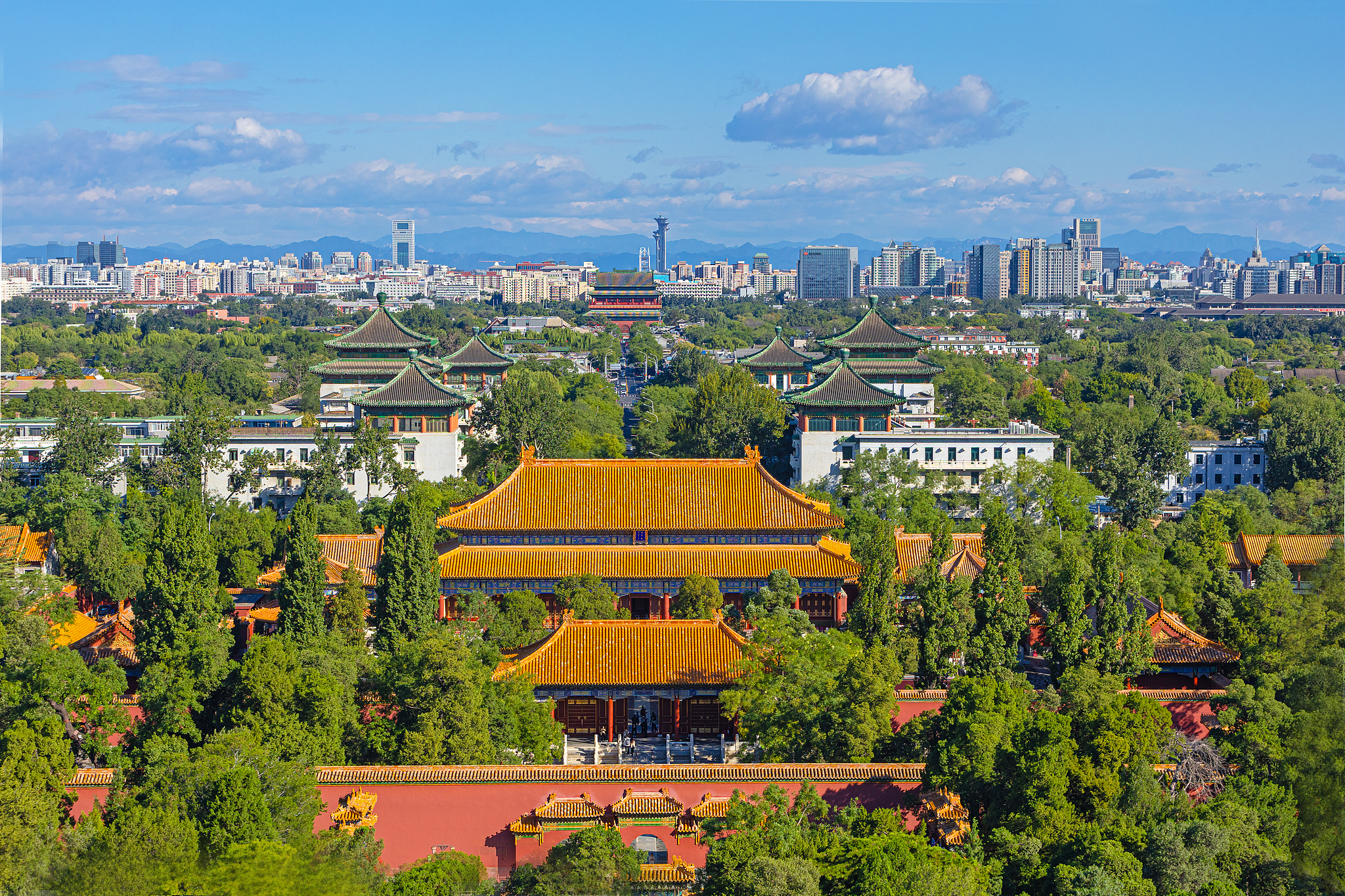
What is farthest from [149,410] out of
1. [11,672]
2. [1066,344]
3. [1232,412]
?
[1066,344]

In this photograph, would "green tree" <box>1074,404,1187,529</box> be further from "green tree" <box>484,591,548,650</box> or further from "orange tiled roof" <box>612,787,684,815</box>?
"orange tiled roof" <box>612,787,684,815</box>

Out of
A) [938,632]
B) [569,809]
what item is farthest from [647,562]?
[569,809]

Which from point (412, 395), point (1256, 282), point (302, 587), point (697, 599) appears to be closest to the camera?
point (302, 587)

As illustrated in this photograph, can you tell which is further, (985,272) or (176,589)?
(985,272)

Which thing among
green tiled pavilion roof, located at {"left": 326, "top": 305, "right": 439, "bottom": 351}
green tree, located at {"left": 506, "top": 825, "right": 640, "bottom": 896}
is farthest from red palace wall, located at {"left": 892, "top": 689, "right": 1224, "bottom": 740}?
green tiled pavilion roof, located at {"left": 326, "top": 305, "right": 439, "bottom": 351}

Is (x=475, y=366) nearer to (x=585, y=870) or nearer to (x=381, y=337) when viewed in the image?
(x=381, y=337)

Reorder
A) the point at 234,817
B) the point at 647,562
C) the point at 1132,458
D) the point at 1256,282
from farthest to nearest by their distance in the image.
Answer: the point at 1256,282 < the point at 1132,458 < the point at 647,562 < the point at 234,817

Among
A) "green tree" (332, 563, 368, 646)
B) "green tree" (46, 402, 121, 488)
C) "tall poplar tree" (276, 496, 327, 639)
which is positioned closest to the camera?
"tall poplar tree" (276, 496, 327, 639)

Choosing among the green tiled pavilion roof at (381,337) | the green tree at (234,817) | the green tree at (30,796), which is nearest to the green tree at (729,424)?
the green tiled pavilion roof at (381,337)
